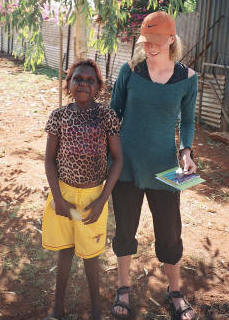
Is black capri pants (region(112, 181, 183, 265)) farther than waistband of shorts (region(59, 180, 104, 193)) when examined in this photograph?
Yes

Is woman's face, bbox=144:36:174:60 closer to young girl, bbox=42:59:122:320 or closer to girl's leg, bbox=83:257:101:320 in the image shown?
young girl, bbox=42:59:122:320

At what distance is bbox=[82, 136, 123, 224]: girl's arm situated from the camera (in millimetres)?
Result: 2230

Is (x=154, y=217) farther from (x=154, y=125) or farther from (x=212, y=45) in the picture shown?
(x=212, y=45)

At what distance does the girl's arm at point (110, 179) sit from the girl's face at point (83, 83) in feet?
0.94

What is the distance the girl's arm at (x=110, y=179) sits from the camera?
2230mm

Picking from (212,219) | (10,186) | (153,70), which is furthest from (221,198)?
(153,70)

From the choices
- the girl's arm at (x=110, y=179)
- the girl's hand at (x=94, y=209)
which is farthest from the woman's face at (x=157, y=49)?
the girl's hand at (x=94, y=209)

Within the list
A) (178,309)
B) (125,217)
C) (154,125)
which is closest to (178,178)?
(154,125)

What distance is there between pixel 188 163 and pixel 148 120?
0.37 m

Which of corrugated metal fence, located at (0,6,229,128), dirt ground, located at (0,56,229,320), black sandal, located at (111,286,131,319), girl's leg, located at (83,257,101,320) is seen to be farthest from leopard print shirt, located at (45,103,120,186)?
corrugated metal fence, located at (0,6,229,128)

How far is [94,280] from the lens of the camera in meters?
2.43

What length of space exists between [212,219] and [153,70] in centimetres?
265

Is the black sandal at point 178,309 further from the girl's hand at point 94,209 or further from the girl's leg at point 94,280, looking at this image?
the girl's hand at point 94,209

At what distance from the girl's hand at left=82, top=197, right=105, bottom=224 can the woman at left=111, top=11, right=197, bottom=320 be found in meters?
0.27
